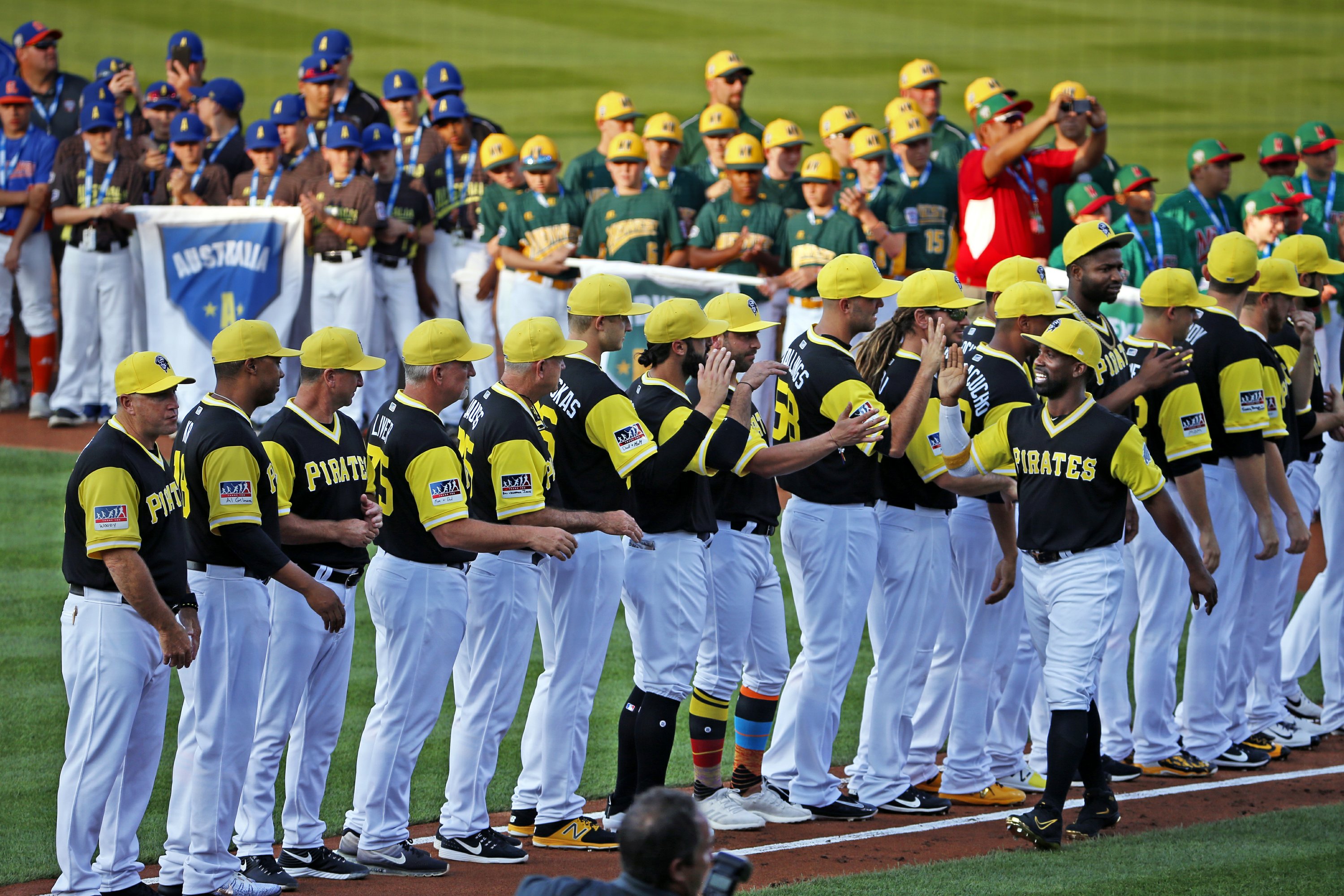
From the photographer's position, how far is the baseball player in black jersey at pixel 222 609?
5480 mm

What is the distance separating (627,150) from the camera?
11594 millimetres

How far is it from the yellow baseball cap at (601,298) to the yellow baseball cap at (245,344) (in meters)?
1.15

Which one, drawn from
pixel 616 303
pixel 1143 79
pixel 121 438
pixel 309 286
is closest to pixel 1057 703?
pixel 616 303

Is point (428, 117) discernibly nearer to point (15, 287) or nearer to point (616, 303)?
point (15, 287)

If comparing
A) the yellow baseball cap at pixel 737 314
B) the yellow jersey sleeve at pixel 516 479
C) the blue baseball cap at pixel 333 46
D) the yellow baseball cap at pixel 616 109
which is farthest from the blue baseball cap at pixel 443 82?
the yellow jersey sleeve at pixel 516 479

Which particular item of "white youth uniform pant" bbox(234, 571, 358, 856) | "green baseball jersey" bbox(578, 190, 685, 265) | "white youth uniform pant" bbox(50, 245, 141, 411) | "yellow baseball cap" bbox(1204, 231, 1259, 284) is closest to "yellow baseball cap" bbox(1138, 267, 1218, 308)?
"yellow baseball cap" bbox(1204, 231, 1259, 284)

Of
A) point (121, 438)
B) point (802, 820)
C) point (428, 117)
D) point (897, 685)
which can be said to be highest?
point (428, 117)

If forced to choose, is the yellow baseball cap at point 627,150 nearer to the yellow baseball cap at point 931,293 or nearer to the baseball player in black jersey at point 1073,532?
the yellow baseball cap at point 931,293

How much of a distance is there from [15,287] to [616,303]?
352 inches

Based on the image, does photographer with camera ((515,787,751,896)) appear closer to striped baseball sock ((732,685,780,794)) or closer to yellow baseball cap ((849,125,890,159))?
striped baseball sock ((732,685,780,794))

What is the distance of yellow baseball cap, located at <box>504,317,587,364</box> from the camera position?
6133mm

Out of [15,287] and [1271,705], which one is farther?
[15,287]

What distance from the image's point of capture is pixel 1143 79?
24.5 metres

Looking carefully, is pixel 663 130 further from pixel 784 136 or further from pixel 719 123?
pixel 784 136
